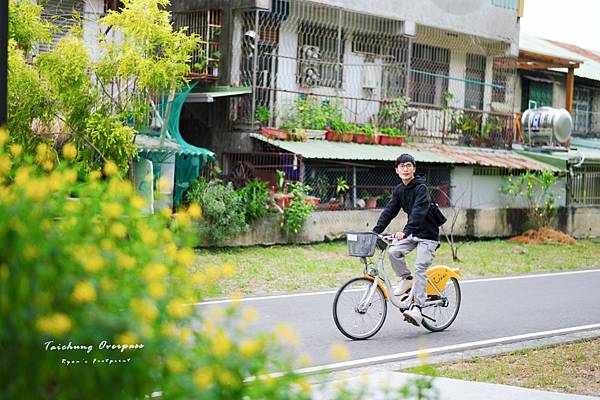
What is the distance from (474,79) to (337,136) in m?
8.87

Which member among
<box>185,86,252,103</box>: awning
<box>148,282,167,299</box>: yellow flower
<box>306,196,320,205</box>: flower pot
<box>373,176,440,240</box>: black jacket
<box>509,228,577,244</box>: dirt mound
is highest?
<box>185,86,252,103</box>: awning

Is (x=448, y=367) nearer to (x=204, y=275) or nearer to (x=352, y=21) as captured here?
(x=204, y=275)

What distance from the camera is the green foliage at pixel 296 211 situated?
66.5 feet

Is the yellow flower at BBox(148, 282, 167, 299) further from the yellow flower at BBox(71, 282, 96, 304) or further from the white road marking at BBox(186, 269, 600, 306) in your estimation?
the white road marking at BBox(186, 269, 600, 306)

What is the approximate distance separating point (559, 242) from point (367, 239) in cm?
1660

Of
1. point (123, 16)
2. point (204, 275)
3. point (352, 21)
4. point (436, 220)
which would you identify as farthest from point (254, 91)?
point (204, 275)

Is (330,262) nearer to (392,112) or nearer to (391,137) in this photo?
(391,137)

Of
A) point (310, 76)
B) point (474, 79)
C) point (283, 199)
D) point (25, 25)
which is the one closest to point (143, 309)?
point (25, 25)

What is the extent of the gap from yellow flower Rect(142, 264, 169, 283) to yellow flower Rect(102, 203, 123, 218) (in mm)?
286

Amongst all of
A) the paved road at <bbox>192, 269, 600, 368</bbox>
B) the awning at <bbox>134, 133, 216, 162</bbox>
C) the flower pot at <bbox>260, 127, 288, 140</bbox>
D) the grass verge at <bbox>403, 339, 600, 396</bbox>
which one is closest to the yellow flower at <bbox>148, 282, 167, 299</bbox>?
the grass verge at <bbox>403, 339, 600, 396</bbox>

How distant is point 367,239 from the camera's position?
32.9ft

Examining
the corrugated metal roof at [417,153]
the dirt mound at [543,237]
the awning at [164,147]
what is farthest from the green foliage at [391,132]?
the awning at [164,147]

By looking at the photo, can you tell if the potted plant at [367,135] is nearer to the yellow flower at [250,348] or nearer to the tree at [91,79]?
the tree at [91,79]

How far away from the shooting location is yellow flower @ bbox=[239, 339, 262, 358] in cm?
323
